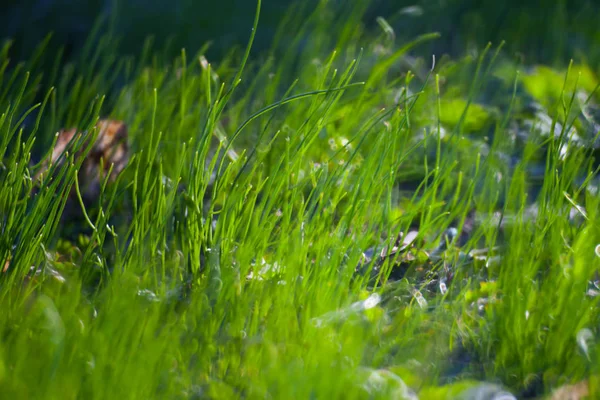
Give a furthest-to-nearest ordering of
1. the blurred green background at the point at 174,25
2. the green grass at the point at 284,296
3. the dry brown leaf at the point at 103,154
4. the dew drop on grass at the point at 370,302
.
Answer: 1. the blurred green background at the point at 174,25
2. the dry brown leaf at the point at 103,154
3. the dew drop on grass at the point at 370,302
4. the green grass at the point at 284,296

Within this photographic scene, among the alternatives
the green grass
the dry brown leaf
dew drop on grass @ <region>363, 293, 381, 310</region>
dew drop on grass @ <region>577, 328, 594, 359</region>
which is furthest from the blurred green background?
dew drop on grass @ <region>577, 328, 594, 359</region>

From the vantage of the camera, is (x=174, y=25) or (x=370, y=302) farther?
(x=174, y=25)

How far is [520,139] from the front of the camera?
2.14m

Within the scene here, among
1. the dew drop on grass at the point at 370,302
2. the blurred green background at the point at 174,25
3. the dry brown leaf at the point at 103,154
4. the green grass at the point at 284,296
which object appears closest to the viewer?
the green grass at the point at 284,296

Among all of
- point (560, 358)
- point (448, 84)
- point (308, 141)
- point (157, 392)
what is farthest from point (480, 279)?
point (448, 84)

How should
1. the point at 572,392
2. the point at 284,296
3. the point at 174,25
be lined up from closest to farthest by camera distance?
1. the point at 572,392
2. the point at 284,296
3. the point at 174,25

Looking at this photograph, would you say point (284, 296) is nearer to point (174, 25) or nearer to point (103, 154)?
point (103, 154)

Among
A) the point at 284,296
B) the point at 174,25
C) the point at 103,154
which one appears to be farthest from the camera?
the point at 174,25

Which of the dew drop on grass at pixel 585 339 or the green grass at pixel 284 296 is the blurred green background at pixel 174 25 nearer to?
the green grass at pixel 284 296

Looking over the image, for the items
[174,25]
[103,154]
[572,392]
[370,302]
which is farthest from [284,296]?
[174,25]

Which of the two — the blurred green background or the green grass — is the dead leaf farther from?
the blurred green background

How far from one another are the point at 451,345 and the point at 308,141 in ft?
1.65

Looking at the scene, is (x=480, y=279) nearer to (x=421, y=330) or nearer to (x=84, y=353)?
(x=421, y=330)

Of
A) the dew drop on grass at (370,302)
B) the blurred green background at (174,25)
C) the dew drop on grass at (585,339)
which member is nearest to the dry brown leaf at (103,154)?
the dew drop on grass at (370,302)
